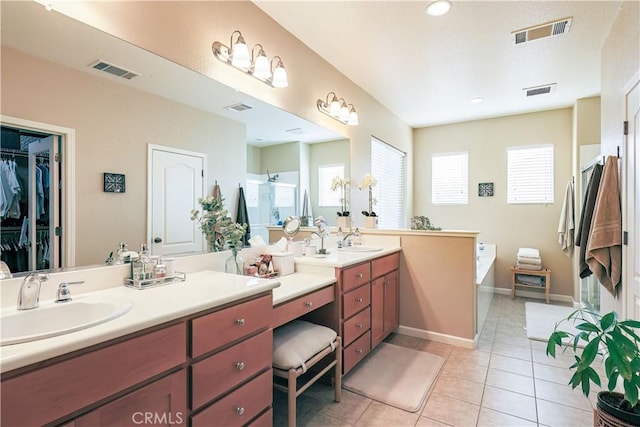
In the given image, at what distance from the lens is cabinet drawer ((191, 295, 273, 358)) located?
1184mm

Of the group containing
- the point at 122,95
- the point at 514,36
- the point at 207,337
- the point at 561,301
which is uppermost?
the point at 514,36

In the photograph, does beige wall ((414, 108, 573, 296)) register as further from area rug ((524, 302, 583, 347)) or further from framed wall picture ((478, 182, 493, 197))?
area rug ((524, 302, 583, 347))

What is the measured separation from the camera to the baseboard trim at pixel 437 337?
9.37 feet

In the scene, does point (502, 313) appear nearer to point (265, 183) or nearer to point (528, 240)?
point (528, 240)

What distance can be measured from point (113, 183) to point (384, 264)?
2.09 meters

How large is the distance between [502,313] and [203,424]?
376cm

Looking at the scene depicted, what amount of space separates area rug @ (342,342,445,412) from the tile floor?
57mm

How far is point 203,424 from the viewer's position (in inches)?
47.3

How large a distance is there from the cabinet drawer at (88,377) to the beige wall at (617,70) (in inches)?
100

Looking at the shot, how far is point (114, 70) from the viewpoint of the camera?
1.47m

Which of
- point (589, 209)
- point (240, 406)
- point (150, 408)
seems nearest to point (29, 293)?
point (150, 408)

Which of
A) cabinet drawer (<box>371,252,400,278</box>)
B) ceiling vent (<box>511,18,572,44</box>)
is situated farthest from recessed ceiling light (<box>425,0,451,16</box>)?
cabinet drawer (<box>371,252,400,278</box>)

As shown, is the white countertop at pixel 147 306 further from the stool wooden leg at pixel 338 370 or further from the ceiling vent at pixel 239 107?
the ceiling vent at pixel 239 107

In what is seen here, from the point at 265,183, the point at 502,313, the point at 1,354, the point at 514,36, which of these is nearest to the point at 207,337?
the point at 1,354
